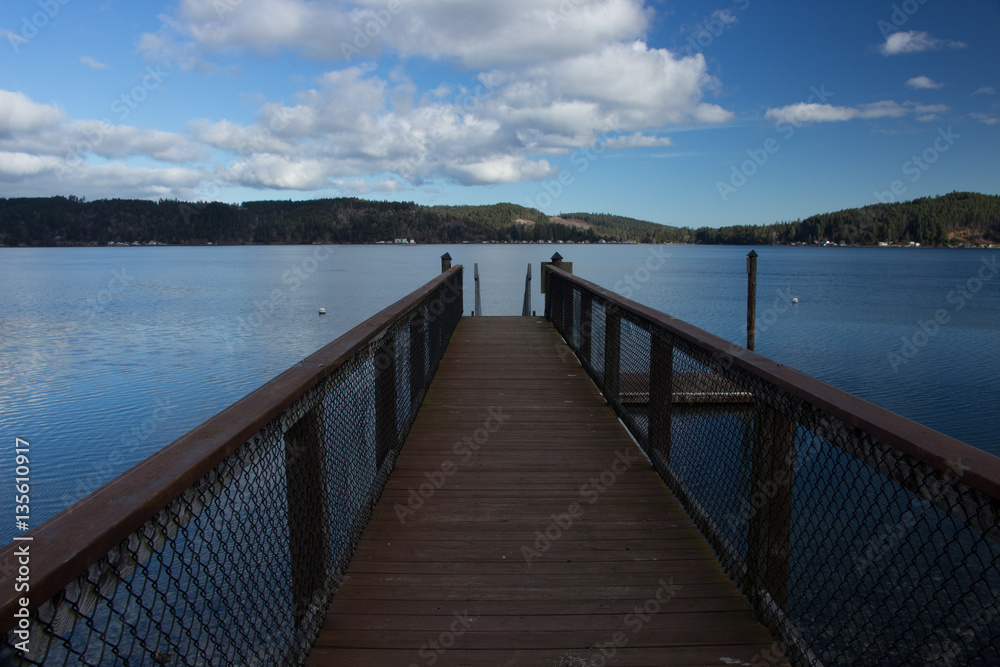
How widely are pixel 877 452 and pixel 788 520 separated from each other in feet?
2.16

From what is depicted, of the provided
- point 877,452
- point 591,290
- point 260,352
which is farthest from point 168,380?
point 877,452

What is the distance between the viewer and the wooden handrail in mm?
1391

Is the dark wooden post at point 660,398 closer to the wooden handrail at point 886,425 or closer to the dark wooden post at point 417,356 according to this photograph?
the wooden handrail at point 886,425

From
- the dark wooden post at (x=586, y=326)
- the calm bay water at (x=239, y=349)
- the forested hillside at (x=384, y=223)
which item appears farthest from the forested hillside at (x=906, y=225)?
the dark wooden post at (x=586, y=326)

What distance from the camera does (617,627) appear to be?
2420 mm

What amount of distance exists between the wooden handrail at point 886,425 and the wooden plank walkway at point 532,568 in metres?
1.00

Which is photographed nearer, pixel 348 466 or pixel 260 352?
pixel 348 466

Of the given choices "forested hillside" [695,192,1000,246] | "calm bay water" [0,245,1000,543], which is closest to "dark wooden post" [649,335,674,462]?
"calm bay water" [0,245,1000,543]

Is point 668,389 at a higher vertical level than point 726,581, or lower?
Answer: higher

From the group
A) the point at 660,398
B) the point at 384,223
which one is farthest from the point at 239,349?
the point at 384,223

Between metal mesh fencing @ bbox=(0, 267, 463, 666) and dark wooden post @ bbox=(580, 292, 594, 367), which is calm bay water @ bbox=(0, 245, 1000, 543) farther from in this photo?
dark wooden post @ bbox=(580, 292, 594, 367)

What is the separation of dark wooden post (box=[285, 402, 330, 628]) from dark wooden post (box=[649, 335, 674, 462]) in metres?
2.18

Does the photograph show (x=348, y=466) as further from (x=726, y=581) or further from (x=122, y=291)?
(x=122, y=291)

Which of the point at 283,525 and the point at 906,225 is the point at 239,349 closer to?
the point at 283,525
